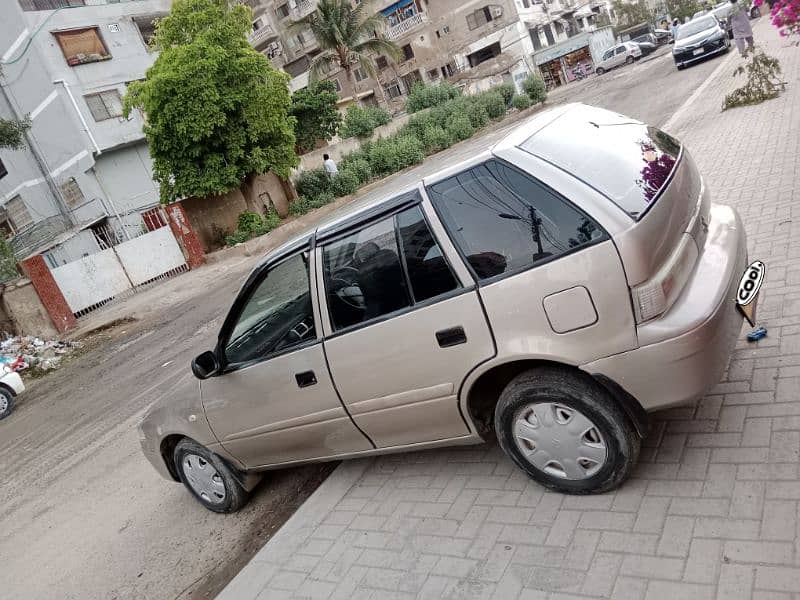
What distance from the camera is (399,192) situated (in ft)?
10.5

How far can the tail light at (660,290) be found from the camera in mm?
2598

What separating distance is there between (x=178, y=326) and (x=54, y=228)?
67.5 feet

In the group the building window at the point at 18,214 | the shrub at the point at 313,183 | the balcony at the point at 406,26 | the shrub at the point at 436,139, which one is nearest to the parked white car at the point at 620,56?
the balcony at the point at 406,26

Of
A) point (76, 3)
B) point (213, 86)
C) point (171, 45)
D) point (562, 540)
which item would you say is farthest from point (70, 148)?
point (562, 540)

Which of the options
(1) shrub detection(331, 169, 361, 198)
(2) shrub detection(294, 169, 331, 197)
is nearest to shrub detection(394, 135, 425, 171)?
(1) shrub detection(331, 169, 361, 198)

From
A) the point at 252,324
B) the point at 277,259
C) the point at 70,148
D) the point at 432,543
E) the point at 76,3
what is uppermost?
the point at 76,3

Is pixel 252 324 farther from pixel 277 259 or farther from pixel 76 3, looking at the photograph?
pixel 76 3

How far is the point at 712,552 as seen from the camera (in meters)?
2.41

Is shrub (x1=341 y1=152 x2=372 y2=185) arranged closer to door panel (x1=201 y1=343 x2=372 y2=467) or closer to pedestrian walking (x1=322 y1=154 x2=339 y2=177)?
pedestrian walking (x1=322 y1=154 x2=339 y2=177)

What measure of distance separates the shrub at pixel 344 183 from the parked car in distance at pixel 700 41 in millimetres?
13959

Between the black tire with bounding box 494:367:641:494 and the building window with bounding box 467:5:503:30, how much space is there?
4946 cm

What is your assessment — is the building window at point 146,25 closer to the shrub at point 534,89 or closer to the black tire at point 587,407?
the shrub at point 534,89

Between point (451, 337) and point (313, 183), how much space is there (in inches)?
859

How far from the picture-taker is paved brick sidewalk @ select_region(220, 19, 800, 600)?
2424 millimetres
